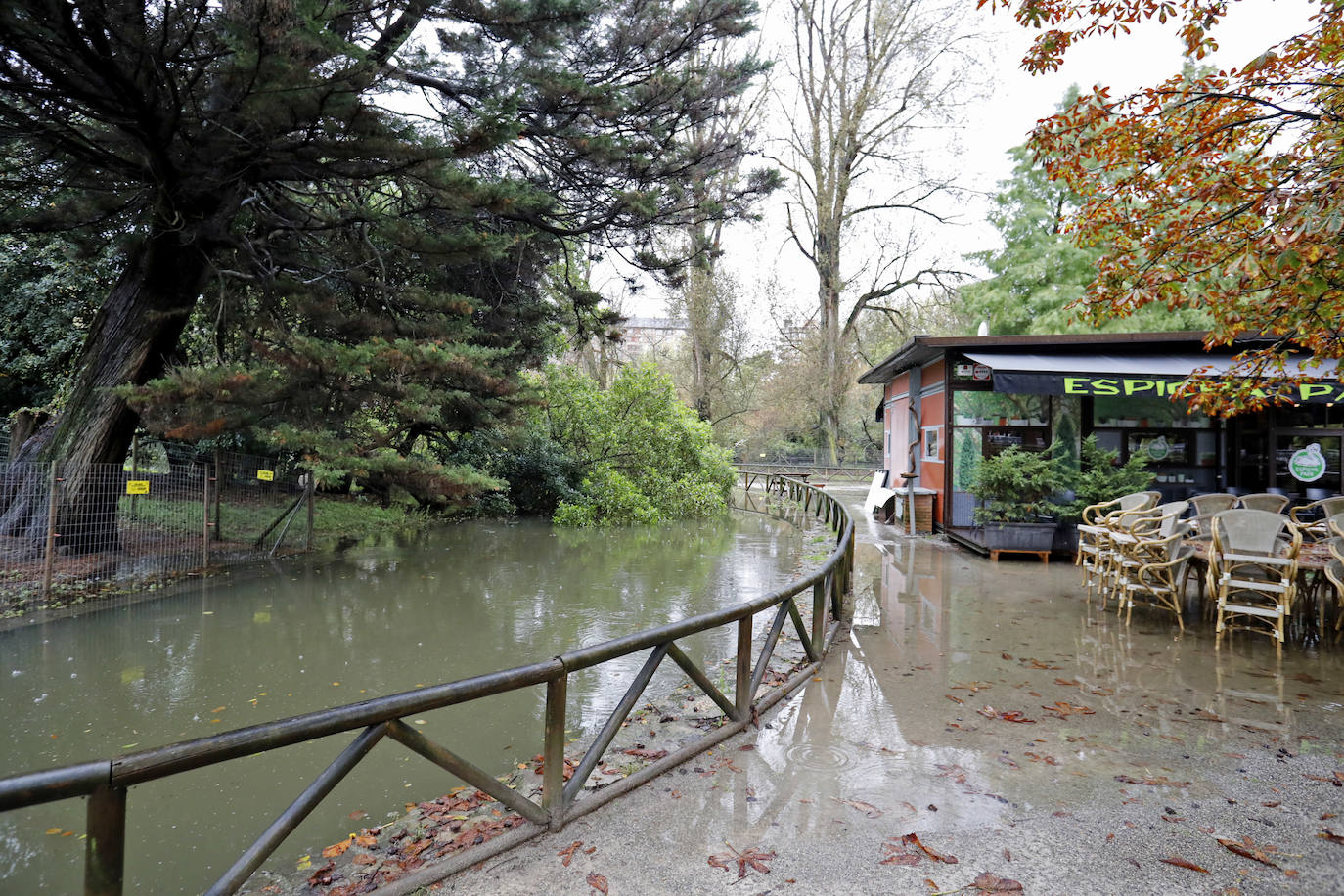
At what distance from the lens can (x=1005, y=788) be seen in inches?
130

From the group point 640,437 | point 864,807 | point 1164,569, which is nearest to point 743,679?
point 864,807

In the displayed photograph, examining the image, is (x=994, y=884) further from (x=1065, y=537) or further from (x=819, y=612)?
(x=1065, y=537)

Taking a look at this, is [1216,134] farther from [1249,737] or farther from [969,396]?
[969,396]

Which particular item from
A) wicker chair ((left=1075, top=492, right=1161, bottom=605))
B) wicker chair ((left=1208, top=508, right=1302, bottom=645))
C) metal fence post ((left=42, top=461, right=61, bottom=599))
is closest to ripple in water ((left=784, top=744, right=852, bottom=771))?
wicker chair ((left=1208, top=508, right=1302, bottom=645))

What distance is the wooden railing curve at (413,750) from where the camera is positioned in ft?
6.12

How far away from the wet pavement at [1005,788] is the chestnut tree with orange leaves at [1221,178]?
2224mm

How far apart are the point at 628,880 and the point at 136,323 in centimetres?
1116

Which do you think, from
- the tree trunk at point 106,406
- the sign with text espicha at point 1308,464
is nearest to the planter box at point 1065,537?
the sign with text espicha at point 1308,464

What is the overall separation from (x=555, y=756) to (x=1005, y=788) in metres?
2.13

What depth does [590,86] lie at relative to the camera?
9.47 metres

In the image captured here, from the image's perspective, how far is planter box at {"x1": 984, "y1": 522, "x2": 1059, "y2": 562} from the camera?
10.1 meters

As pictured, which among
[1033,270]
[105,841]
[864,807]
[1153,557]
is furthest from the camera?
[1033,270]

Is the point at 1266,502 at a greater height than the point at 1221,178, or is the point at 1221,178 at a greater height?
the point at 1221,178

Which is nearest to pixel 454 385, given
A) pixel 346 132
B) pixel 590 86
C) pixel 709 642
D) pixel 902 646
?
pixel 346 132
